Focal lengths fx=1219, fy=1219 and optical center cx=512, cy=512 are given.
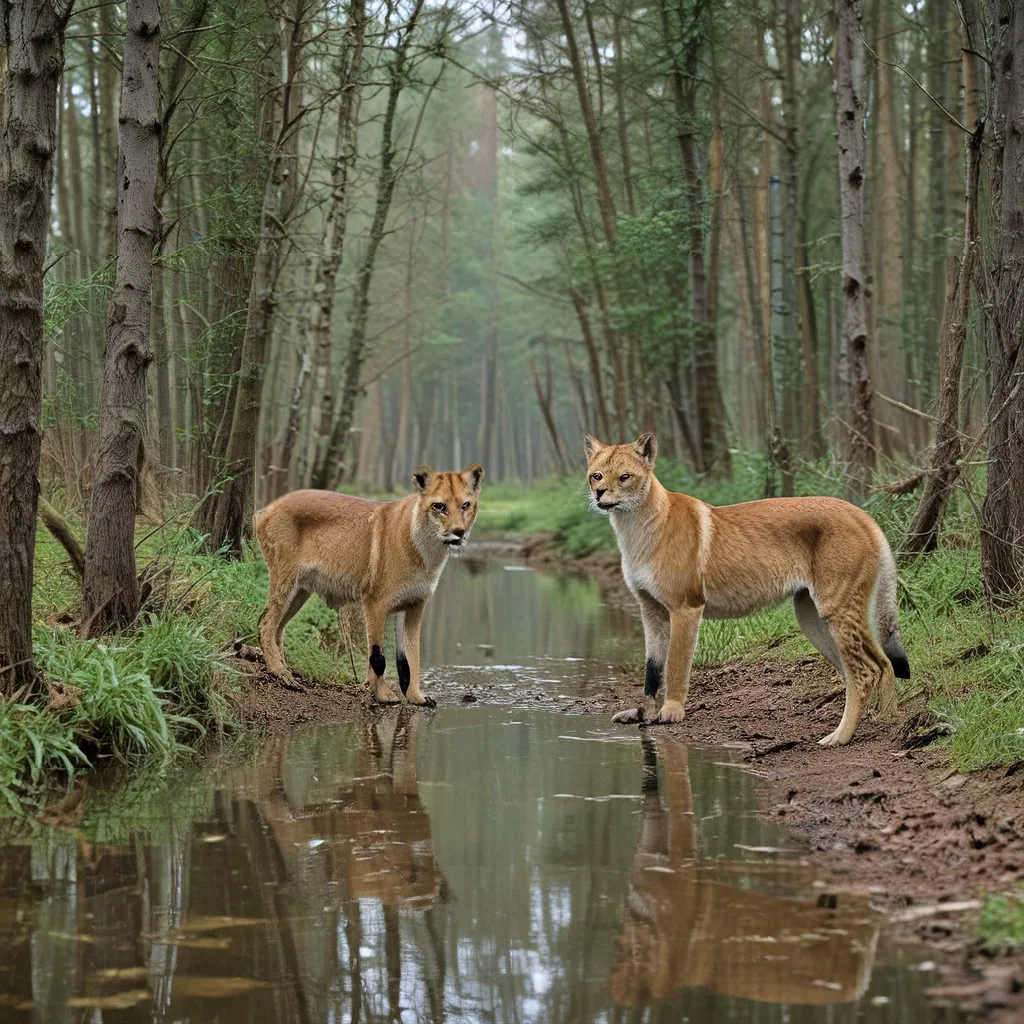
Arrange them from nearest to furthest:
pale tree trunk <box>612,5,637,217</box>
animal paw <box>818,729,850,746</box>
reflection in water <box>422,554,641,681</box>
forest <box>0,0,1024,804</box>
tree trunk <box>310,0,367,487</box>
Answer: forest <box>0,0,1024,804</box>, animal paw <box>818,729,850,746</box>, reflection in water <box>422,554,641,681</box>, tree trunk <box>310,0,367,487</box>, pale tree trunk <box>612,5,637,217</box>

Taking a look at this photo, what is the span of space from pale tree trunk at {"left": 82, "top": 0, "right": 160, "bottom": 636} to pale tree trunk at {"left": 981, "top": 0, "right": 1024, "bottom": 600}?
6369mm

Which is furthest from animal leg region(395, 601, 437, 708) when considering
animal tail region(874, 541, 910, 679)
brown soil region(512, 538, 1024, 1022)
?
animal tail region(874, 541, 910, 679)

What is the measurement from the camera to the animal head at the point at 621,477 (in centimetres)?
954

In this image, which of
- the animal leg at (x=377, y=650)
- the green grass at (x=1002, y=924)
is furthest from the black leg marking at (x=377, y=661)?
the green grass at (x=1002, y=924)

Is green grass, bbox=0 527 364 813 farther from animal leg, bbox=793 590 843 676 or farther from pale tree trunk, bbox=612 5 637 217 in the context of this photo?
pale tree trunk, bbox=612 5 637 217

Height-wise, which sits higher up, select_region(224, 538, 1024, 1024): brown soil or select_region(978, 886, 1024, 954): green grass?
select_region(978, 886, 1024, 954): green grass

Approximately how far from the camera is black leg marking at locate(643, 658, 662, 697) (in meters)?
9.86

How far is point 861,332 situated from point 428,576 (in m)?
5.19

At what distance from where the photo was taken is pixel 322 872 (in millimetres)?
5648

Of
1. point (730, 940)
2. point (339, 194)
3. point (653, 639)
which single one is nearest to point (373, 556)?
point (653, 639)

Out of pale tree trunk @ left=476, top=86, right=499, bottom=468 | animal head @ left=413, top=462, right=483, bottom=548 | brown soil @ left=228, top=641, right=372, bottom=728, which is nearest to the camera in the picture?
brown soil @ left=228, top=641, right=372, bottom=728

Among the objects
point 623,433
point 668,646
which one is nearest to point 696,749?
point 668,646

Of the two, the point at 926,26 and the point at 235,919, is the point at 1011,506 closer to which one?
the point at 235,919

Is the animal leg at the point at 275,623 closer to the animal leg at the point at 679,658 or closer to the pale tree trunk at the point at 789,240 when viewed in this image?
the animal leg at the point at 679,658
